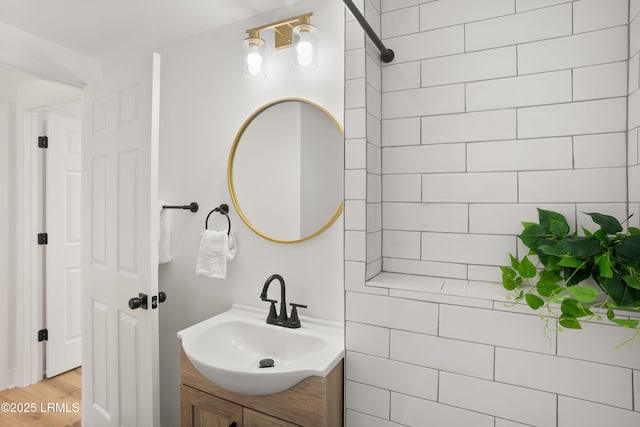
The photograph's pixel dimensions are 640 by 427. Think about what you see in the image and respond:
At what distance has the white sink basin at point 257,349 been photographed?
107 cm

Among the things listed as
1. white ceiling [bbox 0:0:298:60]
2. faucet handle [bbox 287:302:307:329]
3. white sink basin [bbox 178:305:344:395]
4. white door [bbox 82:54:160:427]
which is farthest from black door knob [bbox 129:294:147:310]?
white ceiling [bbox 0:0:298:60]

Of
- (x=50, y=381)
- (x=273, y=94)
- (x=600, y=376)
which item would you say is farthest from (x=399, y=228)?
(x=50, y=381)

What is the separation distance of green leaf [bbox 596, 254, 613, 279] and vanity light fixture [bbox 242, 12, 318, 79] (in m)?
1.16

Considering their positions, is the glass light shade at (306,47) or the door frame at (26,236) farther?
the door frame at (26,236)

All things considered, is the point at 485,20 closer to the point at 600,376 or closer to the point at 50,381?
the point at 600,376

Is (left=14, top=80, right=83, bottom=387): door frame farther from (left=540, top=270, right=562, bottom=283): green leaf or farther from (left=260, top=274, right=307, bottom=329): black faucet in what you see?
(left=540, top=270, right=562, bottom=283): green leaf

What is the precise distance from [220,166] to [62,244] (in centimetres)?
192

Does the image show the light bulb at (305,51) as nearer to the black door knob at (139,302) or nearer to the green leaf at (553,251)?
the green leaf at (553,251)

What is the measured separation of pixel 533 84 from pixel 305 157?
852 mm

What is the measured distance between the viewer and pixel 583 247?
2.56 ft

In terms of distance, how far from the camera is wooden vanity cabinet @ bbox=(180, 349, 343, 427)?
108 cm

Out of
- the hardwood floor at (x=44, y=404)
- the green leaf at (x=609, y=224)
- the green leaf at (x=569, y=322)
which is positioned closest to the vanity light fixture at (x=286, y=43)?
the green leaf at (x=609, y=224)

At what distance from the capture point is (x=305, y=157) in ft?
4.84

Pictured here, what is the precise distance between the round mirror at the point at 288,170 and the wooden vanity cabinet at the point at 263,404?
0.59 meters
